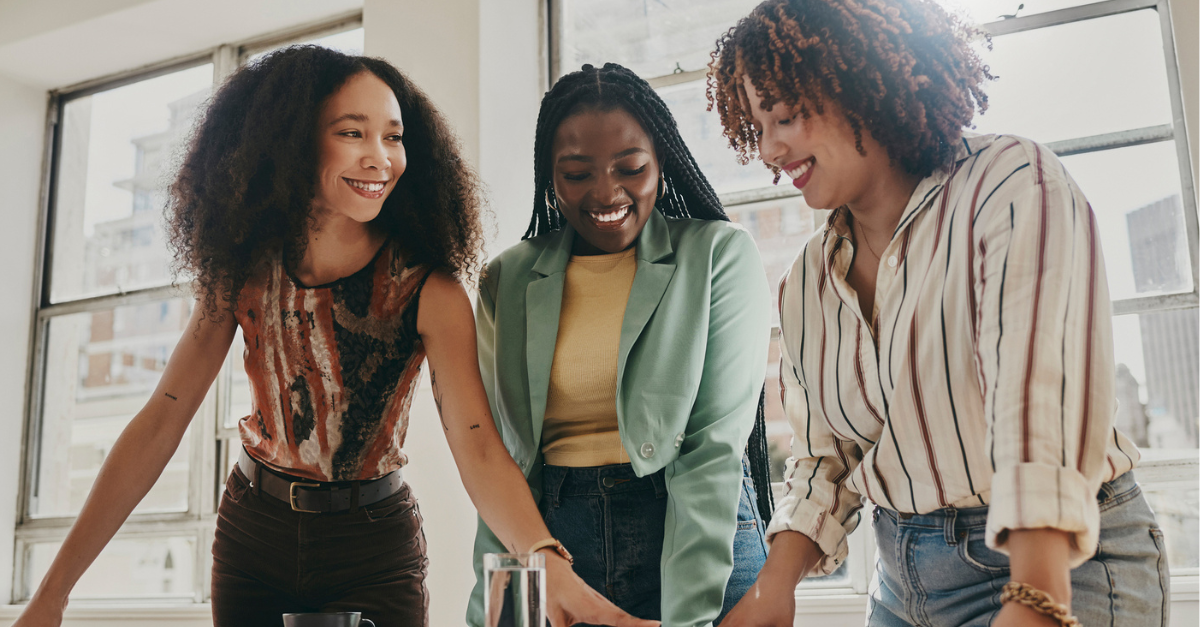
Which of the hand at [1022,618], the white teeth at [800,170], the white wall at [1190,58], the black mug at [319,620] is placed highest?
the white wall at [1190,58]

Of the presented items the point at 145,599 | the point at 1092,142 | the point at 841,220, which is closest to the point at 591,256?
the point at 841,220

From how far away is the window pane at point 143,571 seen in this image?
3105 mm

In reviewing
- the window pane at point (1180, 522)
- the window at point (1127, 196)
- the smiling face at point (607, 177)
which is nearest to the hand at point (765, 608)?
the smiling face at point (607, 177)

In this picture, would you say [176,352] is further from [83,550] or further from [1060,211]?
[1060,211]

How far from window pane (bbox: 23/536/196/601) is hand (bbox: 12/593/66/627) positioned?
1.87 meters

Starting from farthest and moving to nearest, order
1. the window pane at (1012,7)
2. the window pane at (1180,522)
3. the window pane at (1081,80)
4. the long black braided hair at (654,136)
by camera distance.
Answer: the window pane at (1012,7)
the window pane at (1081,80)
the window pane at (1180,522)
the long black braided hair at (654,136)

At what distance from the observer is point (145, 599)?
10.3ft

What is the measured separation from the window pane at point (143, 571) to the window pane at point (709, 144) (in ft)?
7.19

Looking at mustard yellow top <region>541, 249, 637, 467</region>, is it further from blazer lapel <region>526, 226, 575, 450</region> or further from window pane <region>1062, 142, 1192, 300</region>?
window pane <region>1062, 142, 1192, 300</region>

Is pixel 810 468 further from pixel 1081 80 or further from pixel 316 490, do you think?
pixel 1081 80

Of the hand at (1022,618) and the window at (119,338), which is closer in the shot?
the hand at (1022,618)

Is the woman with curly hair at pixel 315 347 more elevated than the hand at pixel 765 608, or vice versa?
the woman with curly hair at pixel 315 347

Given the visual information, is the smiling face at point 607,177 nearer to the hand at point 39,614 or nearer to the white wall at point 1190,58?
the hand at point 39,614

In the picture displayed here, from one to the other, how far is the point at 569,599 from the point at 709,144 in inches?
70.5
